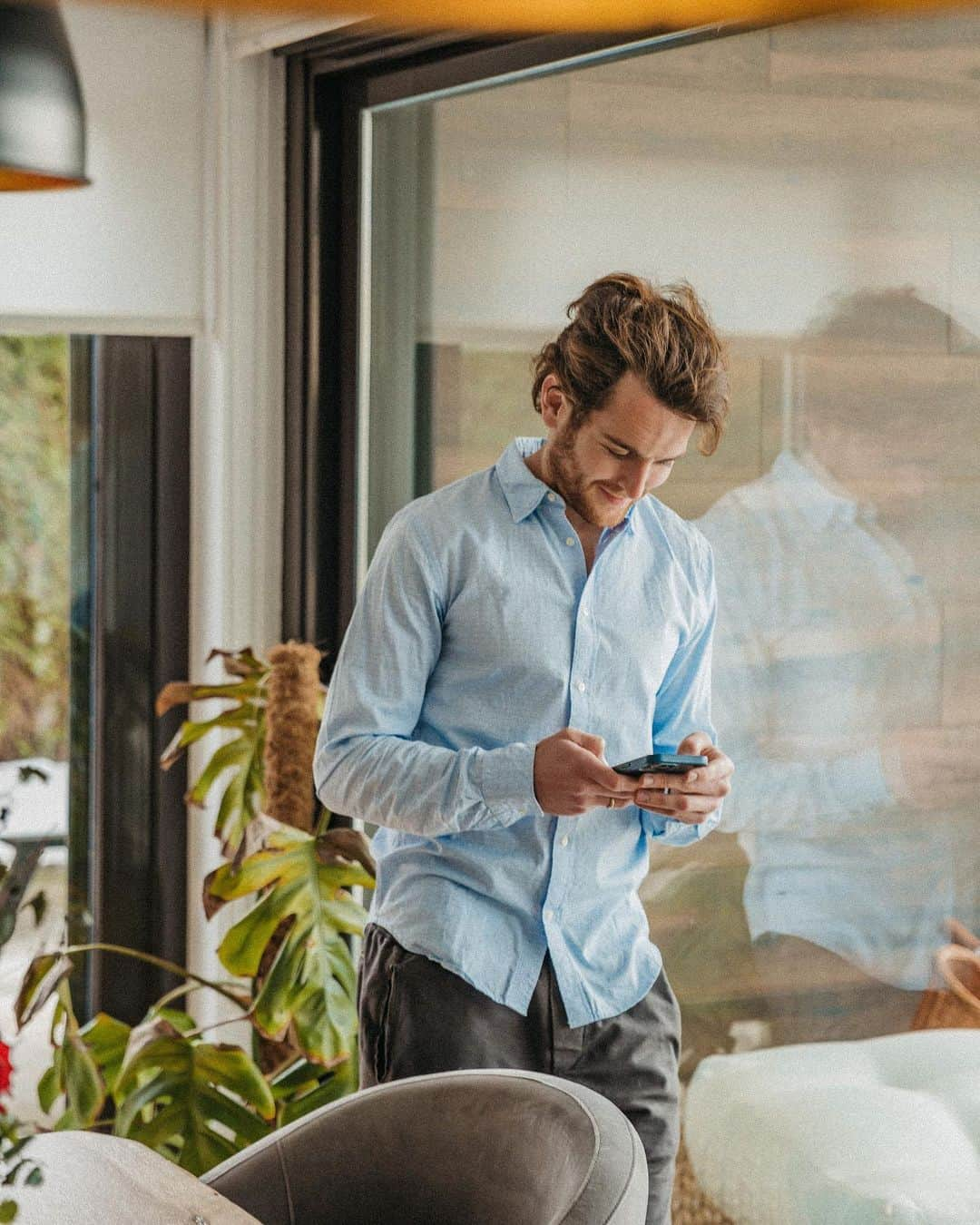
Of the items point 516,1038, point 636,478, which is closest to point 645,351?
point 636,478

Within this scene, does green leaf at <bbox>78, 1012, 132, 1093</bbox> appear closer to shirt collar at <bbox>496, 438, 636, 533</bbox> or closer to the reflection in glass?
the reflection in glass

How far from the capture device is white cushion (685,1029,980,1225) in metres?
1.62

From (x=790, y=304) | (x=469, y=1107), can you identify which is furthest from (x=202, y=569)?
(x=469, y=1107)

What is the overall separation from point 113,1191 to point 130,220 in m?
1.82

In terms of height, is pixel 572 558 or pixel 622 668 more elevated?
pixel 572 558

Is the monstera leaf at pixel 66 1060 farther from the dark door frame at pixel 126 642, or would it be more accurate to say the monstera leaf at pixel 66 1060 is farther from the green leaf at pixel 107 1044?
the dark door frame at pixel 126 642

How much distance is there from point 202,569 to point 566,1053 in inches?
58.9

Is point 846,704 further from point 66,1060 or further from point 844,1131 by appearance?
point 66,1060

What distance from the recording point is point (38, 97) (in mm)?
243

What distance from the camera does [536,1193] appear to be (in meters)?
1.39

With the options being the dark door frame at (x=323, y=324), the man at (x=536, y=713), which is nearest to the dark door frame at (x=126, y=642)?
the dark door frame at (x=323, y=324)

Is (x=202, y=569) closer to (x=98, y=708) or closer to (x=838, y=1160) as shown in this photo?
(x=98, y=708)

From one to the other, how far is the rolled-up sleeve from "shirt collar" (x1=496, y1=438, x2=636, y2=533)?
99mm

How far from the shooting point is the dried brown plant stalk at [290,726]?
2342mm
